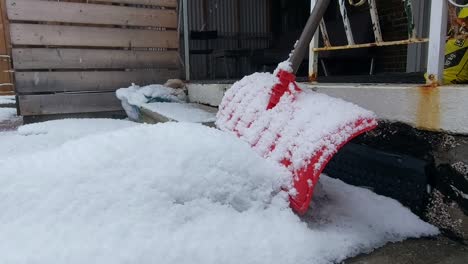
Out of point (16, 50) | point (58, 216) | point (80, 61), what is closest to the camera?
point (58, 216)

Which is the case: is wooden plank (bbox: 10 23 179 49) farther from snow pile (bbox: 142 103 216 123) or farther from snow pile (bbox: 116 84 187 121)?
snow pile (bbox: 142 103 216 123)

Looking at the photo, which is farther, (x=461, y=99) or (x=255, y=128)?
(x=255, y=128)

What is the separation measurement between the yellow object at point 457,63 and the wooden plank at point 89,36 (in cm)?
332

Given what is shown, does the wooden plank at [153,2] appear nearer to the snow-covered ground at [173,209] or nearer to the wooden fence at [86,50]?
the wooden fence at [86,50]

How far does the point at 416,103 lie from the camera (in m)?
1.25

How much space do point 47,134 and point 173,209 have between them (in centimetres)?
220

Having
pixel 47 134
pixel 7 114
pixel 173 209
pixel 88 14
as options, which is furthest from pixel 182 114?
pixel 7 114

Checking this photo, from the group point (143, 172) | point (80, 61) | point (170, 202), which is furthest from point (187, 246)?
point (80, 61)

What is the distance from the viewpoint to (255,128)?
1445 millimetres

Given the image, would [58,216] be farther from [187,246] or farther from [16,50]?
[16,50]

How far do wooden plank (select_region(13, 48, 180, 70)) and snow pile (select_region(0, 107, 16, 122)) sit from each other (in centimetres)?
102

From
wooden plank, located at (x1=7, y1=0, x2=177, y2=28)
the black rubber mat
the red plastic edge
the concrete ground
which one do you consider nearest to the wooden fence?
wooden plank, located at (x1=7, y1=0, x2=177, y2=28)

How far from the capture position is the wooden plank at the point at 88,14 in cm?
354

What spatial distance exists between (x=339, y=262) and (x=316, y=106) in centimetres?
53
